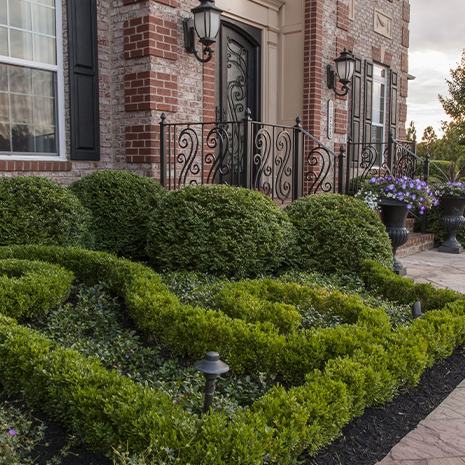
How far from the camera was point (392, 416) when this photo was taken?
2650mm

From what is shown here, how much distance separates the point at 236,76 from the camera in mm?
7703

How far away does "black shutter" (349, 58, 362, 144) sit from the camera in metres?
9.67

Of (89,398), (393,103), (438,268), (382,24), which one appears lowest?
(438,268)

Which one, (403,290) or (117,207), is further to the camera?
(117,207)

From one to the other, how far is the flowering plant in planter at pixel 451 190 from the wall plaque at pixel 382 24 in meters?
3.70

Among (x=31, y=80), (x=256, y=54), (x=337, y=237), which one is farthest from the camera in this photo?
(x=256, y=54)

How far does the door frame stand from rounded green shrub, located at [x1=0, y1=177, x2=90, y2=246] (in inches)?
128

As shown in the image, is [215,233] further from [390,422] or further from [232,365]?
[390,422]

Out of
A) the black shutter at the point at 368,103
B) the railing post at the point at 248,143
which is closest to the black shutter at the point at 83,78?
the railing post at the point at 248,143

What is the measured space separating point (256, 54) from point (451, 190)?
358 centimetres

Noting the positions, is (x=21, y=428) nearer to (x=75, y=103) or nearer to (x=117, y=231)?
(x=117, y=231)

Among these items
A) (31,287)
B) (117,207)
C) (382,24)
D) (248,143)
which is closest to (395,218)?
(248,143)

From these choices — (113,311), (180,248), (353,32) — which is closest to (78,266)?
(113,311)

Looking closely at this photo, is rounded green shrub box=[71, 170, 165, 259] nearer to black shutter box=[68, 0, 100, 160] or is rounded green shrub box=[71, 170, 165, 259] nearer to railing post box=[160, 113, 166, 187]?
railing post box=[160, 113, 166, 187]
